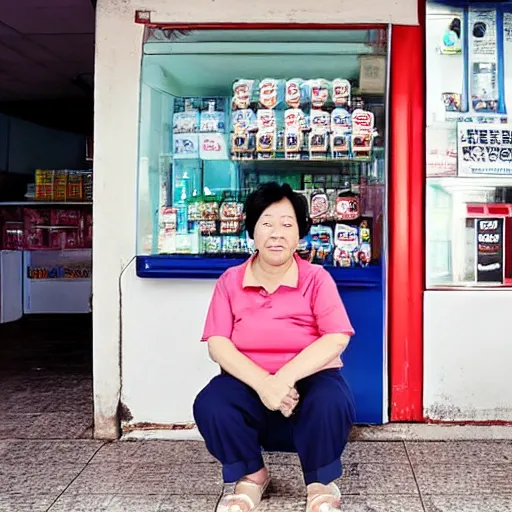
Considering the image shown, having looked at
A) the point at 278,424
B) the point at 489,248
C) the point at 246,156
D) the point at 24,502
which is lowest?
the point at 24,502

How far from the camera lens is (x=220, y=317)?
8.72ft

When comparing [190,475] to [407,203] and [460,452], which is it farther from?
[407,203]

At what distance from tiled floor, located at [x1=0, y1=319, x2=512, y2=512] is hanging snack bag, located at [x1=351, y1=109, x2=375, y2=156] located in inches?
58.6

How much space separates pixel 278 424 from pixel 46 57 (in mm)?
5800

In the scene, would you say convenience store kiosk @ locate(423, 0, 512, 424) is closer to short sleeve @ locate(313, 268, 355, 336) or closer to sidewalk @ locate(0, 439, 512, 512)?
sidewalk @ locate(0, 439, 512, 512)

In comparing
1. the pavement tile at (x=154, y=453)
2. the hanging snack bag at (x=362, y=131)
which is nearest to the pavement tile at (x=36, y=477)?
the pavement tile at (x=154, y=453)

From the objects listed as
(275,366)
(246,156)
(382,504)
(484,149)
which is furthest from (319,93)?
(382,504)

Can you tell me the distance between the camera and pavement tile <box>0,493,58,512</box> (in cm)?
265

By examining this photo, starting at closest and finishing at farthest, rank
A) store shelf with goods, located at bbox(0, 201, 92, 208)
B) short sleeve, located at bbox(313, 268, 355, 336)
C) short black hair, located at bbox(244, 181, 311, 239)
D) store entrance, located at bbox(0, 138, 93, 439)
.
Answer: short sleeve, located at bbox(313, 268, 355, 336), short black hair, located at bbox(244, 181, 311, 239), store entrance, located at bbox(0, 138, 93, 439), store shelf with goods, located at bbox(0, 201, 92, 208)

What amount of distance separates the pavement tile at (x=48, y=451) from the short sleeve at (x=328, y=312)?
1.37 meters

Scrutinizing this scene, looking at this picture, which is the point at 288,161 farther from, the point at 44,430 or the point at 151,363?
the point at 44,430

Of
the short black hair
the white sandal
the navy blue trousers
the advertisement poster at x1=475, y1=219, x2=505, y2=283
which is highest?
the short black hair

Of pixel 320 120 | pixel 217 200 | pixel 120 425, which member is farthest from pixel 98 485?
pixel 320 120

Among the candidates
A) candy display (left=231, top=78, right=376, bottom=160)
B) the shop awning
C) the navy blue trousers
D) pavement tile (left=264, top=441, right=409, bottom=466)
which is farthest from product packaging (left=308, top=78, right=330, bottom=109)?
pavement tile (left=264, top=441, right=409, bottom=466)
